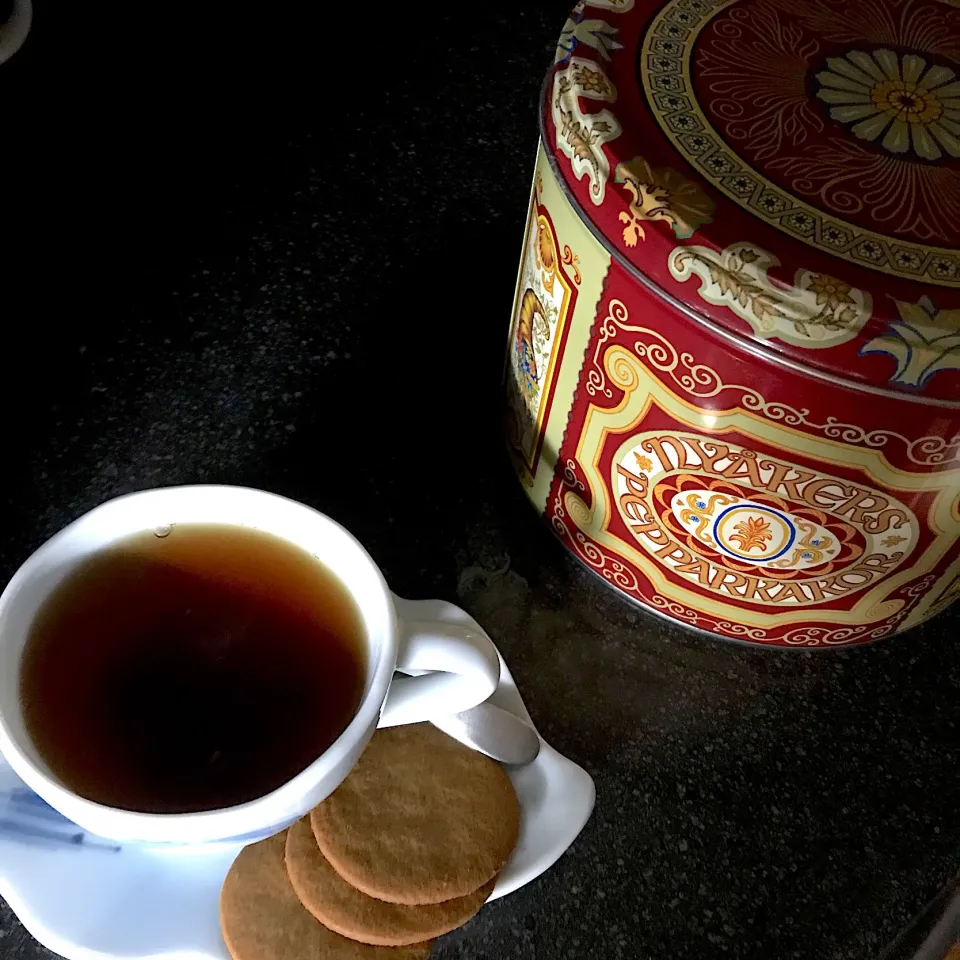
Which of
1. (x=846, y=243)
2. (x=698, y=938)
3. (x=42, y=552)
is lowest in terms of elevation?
(x=698, y=938)

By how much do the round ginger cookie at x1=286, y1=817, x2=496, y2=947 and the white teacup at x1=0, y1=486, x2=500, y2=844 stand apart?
4cm

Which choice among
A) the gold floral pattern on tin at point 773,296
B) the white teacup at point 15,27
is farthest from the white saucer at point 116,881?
the white teacup at point 15,27

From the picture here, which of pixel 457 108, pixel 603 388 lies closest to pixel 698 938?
pixel 603 388

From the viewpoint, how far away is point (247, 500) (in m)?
0.38

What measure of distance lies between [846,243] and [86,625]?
283mm

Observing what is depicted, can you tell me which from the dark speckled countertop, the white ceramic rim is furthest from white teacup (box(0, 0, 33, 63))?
the white ceramic rim

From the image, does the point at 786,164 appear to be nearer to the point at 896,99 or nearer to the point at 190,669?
the point at 896,99

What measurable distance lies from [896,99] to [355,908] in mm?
340

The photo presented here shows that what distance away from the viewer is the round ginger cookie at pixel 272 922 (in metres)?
0.36

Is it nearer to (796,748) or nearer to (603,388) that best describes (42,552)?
(603,388)

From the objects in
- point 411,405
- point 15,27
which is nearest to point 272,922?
point 411,405

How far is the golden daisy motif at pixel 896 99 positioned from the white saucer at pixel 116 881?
0.75 feet

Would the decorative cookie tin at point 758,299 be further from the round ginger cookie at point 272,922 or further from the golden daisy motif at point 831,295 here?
the round ginger cookie at point 272,922

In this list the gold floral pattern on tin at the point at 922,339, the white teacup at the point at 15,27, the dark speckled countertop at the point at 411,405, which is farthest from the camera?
the white teacup at the point at 15,27
